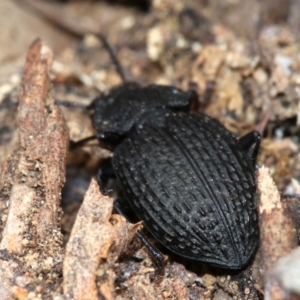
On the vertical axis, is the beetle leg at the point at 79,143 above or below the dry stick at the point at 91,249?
below

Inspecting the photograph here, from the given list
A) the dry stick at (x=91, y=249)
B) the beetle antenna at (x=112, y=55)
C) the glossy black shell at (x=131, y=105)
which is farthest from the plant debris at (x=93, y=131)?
the glossy black shell at (x=131, y=105)

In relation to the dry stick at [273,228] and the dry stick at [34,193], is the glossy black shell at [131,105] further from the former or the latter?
the dry stick at [273,228]

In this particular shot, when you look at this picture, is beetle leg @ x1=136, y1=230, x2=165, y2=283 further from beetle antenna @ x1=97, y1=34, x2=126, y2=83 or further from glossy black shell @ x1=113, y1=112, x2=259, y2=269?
beetle antenna @ x1=97, y1=34, x2=126, y2=83

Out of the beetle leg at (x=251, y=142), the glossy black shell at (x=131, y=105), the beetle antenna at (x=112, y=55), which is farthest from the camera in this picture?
the beetle antenna at (x=112, y=55)

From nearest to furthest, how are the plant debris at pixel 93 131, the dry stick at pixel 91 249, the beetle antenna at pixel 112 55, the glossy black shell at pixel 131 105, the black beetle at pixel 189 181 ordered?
the dry stick at pixel 91 249
the plant debris at pixel 93 131
the black beetle at pixel 189 181
the glossy black shell at pixel 131 105
the beetle antenna at pixel 112 55

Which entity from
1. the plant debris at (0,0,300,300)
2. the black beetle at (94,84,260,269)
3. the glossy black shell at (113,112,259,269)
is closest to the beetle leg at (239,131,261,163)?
the black beetle at (94,84,260,269)

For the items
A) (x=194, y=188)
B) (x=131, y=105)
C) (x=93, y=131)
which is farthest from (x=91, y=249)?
(x=93, y=131)
